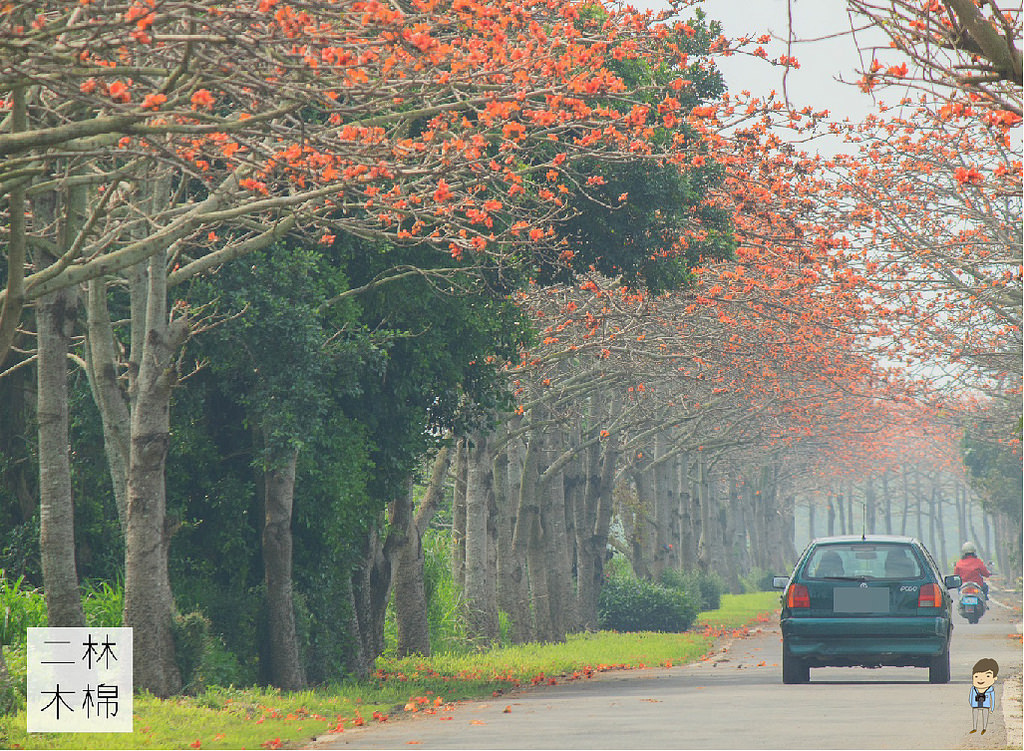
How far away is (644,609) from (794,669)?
18.2 m

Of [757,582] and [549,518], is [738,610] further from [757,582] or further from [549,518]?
[757,582]

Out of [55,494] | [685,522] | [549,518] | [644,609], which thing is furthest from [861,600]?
[685,522]

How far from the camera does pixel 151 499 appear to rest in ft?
46.8

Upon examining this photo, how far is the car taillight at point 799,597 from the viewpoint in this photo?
15242mm

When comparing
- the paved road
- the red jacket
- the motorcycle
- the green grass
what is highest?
the red jacket

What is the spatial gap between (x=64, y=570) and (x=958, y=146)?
706 inches

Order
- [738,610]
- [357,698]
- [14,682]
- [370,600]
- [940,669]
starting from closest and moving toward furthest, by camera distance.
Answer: [14,682], [940,669], [357,698], [370,600], [738,610]

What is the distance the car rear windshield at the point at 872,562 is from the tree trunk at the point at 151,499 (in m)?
6.51

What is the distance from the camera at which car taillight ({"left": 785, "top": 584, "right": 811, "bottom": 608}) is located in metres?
15.2

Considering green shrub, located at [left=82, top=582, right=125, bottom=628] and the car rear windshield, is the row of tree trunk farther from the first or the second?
the car rear windshield

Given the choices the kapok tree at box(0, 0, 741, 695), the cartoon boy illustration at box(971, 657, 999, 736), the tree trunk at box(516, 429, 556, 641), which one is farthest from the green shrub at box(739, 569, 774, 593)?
the cartoon boy illustration at box(971, 657, 999, 736)

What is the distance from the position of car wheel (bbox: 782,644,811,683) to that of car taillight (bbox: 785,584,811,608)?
0.73m

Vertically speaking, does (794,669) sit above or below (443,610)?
below

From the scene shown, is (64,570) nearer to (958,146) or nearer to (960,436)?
(958,146)
